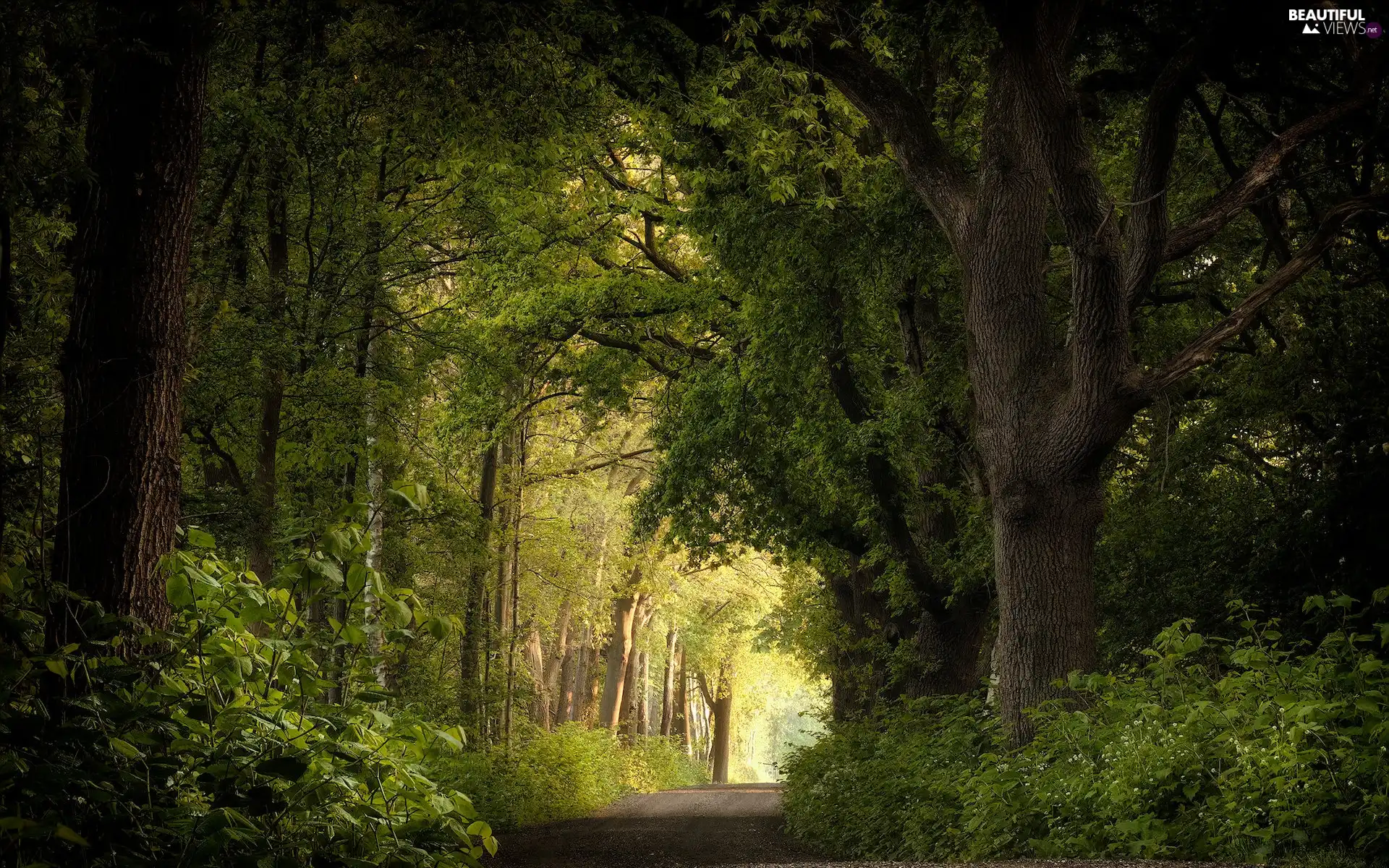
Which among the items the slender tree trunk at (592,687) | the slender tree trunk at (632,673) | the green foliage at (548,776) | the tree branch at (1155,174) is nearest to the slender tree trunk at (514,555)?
the green foliage at (548,776)

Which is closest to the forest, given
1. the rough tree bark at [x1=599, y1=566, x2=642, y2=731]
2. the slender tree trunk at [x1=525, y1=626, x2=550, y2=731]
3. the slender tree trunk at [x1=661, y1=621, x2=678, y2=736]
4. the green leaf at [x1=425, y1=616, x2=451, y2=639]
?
the green leaf at [x1=425, y1=616, x2=451, y2=639]

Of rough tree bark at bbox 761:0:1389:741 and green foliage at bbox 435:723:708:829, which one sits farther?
green foliage at bbox 435:723:708:829

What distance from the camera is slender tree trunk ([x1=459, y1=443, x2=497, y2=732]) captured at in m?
19.9

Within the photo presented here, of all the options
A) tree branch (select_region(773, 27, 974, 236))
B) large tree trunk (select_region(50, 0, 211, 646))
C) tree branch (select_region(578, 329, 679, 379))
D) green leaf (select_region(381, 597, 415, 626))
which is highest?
tree branch (select_region(578, 329, 679, 379))

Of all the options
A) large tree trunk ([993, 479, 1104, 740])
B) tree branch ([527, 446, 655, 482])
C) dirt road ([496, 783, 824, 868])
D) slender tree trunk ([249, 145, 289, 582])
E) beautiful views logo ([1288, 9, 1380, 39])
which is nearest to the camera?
large tree trunk ([993, 479, 1104, 740])

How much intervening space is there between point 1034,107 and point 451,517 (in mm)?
11025

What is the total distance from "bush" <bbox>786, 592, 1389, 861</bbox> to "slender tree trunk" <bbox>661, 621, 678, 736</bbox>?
33499 millimetres

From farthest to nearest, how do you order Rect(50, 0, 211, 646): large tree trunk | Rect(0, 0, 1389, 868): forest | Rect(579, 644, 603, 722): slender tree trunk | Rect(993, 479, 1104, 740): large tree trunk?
Rect(579, 644, 603, 722): slender tree trunk, Rect(993, 479, 1104, 740): large tree trunk, Rect(50, 0, 211, 646): large tree trunk, Rect(0, 0, 1389, 868): forest

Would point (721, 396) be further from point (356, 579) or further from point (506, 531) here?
point (356, 579)

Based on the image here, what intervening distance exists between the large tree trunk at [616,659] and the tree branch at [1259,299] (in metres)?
26.4

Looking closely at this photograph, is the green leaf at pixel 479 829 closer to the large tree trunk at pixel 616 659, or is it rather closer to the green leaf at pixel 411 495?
the green leaf at pixel 411 495

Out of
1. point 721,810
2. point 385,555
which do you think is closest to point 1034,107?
point 385,555

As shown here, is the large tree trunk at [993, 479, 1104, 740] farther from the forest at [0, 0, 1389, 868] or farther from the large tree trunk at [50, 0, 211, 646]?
the large tree trunk at [50, 0, 211, 646]

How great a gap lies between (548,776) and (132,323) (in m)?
17.2
